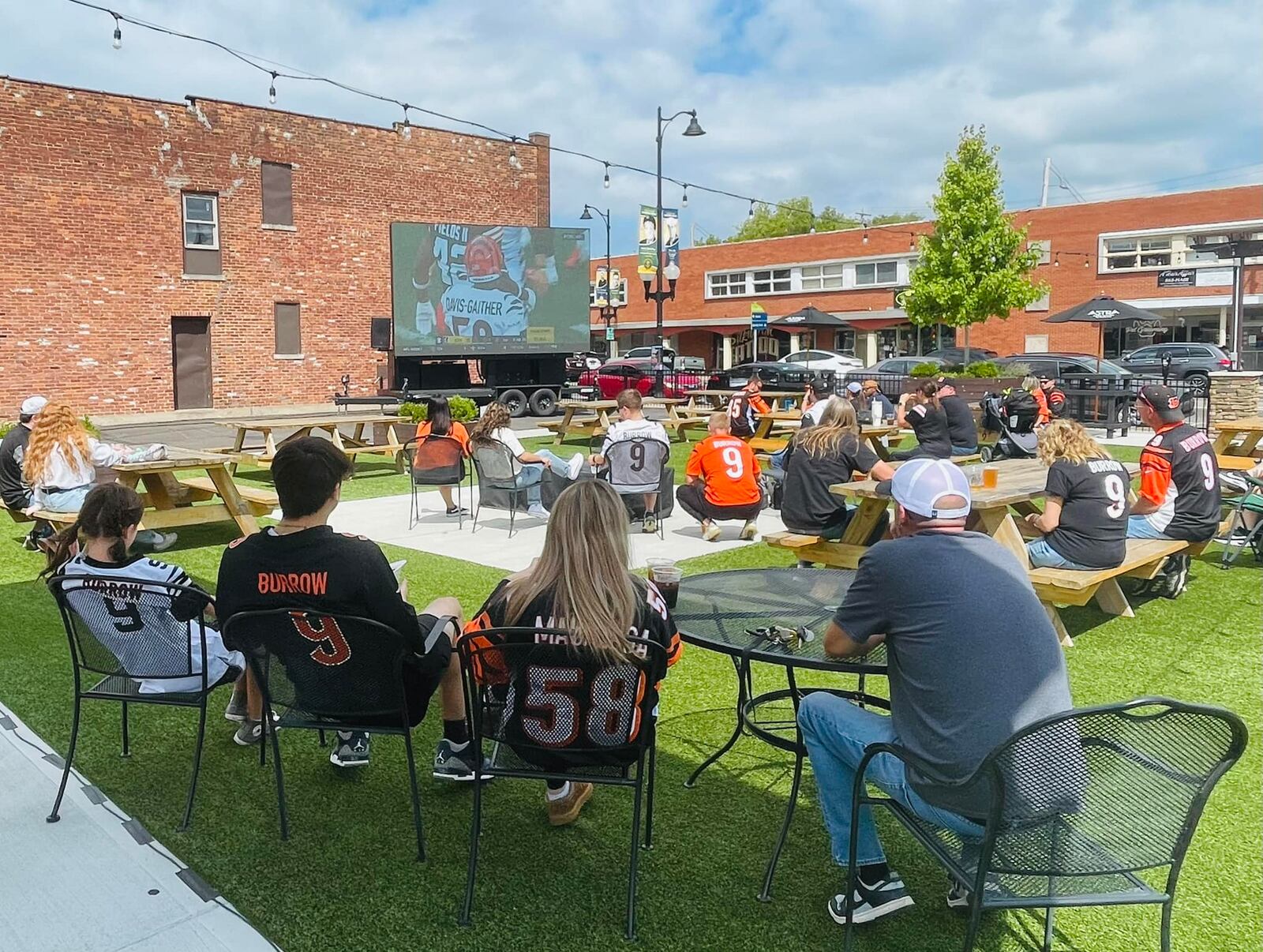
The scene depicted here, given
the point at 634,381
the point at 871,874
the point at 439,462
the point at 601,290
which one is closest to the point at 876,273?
the point at 601,290

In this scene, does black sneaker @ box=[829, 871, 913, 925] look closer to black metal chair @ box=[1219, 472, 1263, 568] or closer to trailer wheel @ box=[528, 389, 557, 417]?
black metal chair @ box=[1219, 472, 1263, 568]

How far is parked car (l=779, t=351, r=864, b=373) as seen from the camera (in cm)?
3366

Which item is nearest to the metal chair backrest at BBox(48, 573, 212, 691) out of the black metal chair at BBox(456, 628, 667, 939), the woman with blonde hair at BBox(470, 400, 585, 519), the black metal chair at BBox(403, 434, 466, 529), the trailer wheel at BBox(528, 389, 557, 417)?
the black metal chair at BBox(456, 628, 667, 939)

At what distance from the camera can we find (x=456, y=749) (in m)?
3.73

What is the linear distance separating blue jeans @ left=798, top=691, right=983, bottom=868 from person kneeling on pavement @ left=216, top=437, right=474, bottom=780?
1.22 meters

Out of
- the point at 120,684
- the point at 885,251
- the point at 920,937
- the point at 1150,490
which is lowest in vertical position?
the point at 920,937

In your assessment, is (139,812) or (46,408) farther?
(46,408)

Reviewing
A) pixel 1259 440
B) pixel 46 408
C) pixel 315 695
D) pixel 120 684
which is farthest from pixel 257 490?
pixel 1259 440

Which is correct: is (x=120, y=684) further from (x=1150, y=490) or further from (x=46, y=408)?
(x=1150, y=490)

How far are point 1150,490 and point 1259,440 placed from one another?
247 inches

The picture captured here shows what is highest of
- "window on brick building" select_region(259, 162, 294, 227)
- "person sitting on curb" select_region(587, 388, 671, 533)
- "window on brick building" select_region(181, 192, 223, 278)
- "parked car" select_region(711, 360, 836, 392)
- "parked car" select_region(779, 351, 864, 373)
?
"window on brick building" select_region(259, 162, 294, 227)

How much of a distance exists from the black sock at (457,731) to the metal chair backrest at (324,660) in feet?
1.64

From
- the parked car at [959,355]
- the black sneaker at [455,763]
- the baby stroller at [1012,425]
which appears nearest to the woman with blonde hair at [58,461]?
the black sneaker at [455,763]

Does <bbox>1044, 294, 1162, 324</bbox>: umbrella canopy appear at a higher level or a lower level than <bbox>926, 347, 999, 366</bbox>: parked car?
higher
